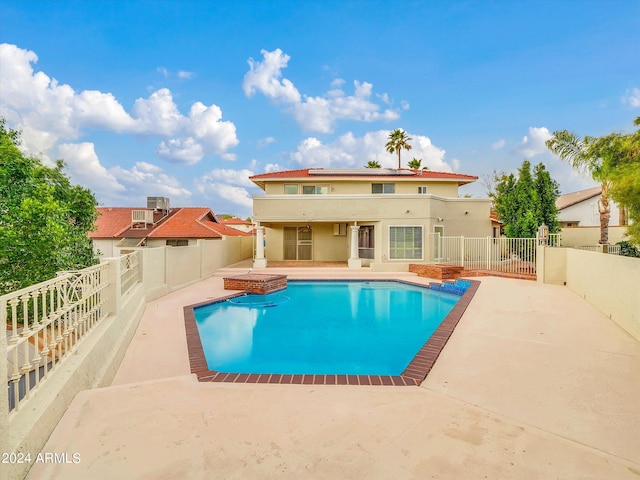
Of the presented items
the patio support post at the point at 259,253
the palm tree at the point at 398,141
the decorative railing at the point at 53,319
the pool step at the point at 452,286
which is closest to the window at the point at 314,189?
the patio support post at the point at 259,253

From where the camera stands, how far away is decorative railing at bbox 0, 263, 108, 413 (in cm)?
324

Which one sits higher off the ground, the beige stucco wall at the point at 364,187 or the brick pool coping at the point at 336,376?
the beige stucco wall at the point at 364,187

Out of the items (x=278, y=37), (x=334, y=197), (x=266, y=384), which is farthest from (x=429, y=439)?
(x=278, y=37)

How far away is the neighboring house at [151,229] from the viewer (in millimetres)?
31906

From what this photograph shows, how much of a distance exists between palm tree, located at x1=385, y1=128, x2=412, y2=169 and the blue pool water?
27.6 metres

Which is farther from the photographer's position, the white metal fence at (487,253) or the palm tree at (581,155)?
the palm tree at (581,155)

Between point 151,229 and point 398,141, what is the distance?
29152 millimetres

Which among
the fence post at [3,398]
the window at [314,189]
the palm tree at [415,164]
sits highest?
the palm tree at [415,164]

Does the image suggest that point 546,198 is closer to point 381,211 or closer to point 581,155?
point 581,155

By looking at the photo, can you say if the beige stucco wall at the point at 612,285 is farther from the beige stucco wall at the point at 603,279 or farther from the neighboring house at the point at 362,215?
the neighboring house at the point at 362,215

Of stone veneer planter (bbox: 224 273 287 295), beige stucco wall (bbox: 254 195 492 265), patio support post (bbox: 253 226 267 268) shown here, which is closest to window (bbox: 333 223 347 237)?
beige stucco wall (bbox: 254 195 492 265)

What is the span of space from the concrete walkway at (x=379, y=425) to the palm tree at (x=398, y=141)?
35.7 metres

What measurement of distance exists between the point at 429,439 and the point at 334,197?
18.2 m

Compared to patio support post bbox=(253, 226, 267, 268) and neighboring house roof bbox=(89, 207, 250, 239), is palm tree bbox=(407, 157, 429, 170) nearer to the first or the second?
neighboring house roof bbox=(89, 207, 250, 239)
